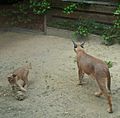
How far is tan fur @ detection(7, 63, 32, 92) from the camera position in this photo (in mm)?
6367

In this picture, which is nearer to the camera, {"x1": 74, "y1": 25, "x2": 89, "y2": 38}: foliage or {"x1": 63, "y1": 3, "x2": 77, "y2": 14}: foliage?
{"x1": 74, "y1": 25, "x2": 89, "y2": 38}: foliage

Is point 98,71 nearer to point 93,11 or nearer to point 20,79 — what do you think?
point 20,79

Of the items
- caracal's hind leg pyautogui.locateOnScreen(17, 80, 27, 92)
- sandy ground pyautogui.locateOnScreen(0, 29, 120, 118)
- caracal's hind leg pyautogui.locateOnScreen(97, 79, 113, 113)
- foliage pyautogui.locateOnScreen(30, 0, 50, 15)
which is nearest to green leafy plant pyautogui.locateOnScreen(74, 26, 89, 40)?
sandy ground pyautogui.locateOnScreen(0, 29, 120, 118)

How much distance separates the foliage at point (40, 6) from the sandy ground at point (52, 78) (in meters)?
0.58

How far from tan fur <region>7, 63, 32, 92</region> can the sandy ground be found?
147 mm

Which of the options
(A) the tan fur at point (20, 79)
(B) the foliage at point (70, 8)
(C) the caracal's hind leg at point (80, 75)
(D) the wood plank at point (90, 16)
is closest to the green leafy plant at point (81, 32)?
(D) the wood plank at point (90, 16)

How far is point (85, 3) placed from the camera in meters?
9.67

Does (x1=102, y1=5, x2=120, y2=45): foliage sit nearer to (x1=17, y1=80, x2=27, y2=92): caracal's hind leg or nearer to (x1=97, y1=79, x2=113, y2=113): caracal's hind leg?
(x1=17, y1=80, x2=27, y2=92): caracal's hind leg

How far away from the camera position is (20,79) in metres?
6.55

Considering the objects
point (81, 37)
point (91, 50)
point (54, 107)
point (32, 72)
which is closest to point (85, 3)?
point (81, 37)

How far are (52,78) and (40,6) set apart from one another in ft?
11.5

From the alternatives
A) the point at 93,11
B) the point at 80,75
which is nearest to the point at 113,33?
the point at 93,11

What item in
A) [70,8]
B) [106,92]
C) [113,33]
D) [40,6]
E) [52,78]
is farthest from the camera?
[40,6]

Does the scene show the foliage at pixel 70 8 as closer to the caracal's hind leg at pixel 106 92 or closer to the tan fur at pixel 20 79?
the tan fur at pixel 20 79
